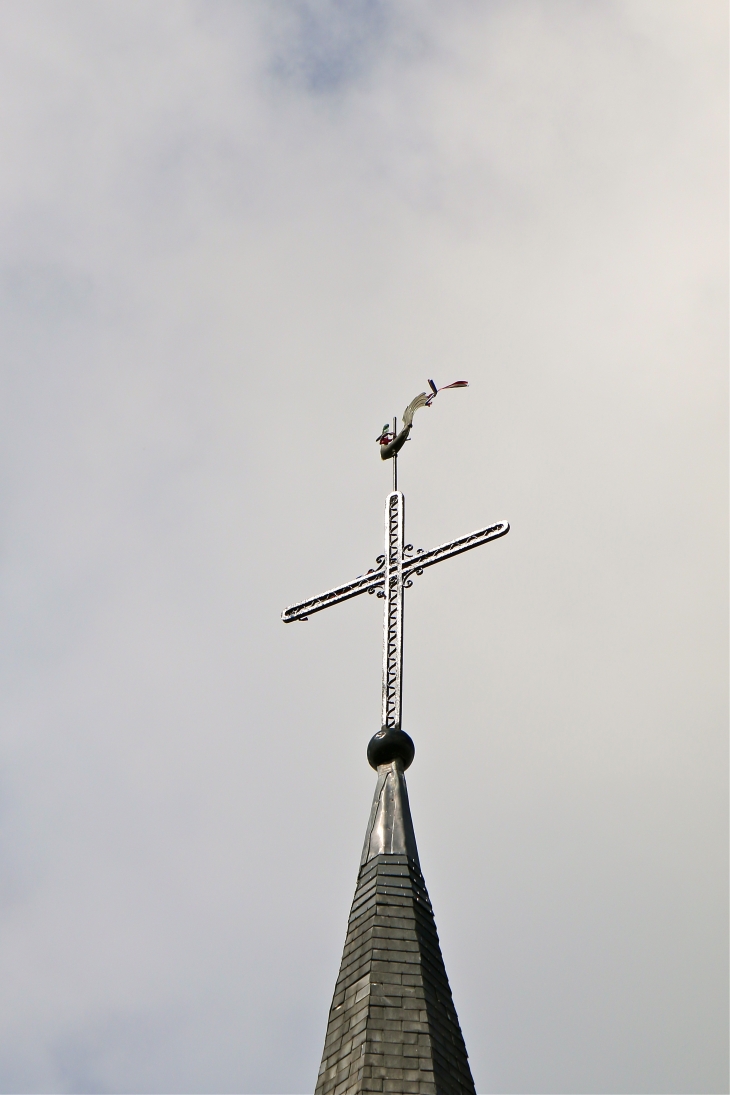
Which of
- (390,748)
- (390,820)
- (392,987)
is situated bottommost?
(392,987)

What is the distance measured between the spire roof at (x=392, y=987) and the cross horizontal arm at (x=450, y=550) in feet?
7.53

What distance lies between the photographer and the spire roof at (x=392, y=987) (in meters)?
20.8

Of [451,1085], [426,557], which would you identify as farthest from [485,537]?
[451,1085]

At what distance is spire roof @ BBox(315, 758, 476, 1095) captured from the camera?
20.8m

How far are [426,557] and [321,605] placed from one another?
137 cm

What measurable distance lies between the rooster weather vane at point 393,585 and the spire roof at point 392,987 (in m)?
0.25

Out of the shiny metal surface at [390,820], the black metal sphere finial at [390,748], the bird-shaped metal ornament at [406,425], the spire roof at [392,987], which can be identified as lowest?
the spire roof at [392,987]

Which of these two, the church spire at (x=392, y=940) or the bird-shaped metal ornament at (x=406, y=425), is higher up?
the bird-shaped metal ornament at (x=406, y=425)

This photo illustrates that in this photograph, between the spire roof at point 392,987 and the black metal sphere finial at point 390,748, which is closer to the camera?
the spire roof at point 392,987

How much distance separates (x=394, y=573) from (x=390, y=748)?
214cm

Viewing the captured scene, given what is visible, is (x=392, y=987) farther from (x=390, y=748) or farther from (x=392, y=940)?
(x=390, y=748)

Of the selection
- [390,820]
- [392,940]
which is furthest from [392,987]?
[390,820]

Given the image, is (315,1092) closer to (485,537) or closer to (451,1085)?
(451,1085)

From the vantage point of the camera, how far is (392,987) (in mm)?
21781
